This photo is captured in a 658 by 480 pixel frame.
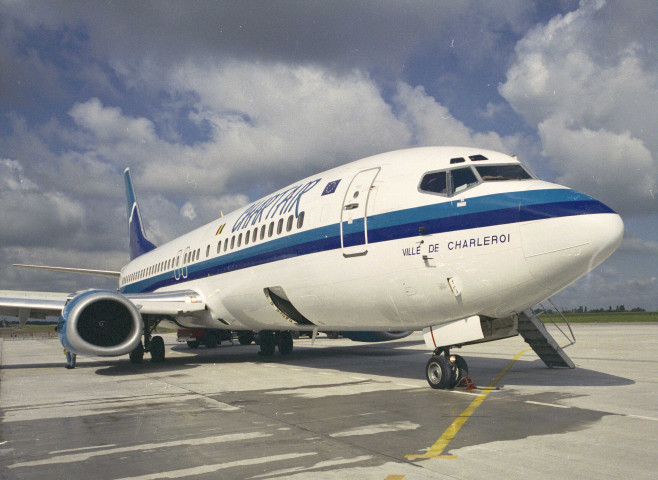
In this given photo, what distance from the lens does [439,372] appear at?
933cm

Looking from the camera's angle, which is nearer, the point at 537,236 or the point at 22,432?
the point at 22,432

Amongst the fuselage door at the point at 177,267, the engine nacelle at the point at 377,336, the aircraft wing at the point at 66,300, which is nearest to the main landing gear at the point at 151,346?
the aircraft wing at the point at 66,300

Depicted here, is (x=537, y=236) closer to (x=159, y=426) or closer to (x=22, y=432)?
(x=159, y=426)

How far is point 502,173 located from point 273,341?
12204mm

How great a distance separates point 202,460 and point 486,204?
17.3 feet

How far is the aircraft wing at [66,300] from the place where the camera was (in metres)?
14.8

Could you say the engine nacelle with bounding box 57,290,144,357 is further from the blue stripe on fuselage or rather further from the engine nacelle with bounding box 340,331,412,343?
the engine nacelle with bounding box 340,331,412,343

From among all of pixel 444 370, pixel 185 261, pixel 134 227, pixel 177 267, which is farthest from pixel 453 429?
pixel 134 227

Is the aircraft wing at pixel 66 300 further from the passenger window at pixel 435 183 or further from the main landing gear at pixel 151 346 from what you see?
the passenger window at pixel 435 183

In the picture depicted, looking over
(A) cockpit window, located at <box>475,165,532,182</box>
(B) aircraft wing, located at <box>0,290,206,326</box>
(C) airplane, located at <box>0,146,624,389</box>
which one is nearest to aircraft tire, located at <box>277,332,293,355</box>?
(B) aircraft wing, located at <box>0,290,206,326</box>

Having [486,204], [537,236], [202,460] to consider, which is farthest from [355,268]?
[202,460]

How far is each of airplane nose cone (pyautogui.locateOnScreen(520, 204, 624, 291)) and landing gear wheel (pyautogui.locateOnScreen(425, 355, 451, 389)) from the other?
2.35 metres

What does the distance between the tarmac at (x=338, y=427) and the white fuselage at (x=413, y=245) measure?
4.80 feet

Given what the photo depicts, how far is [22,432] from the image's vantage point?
6.83 m
